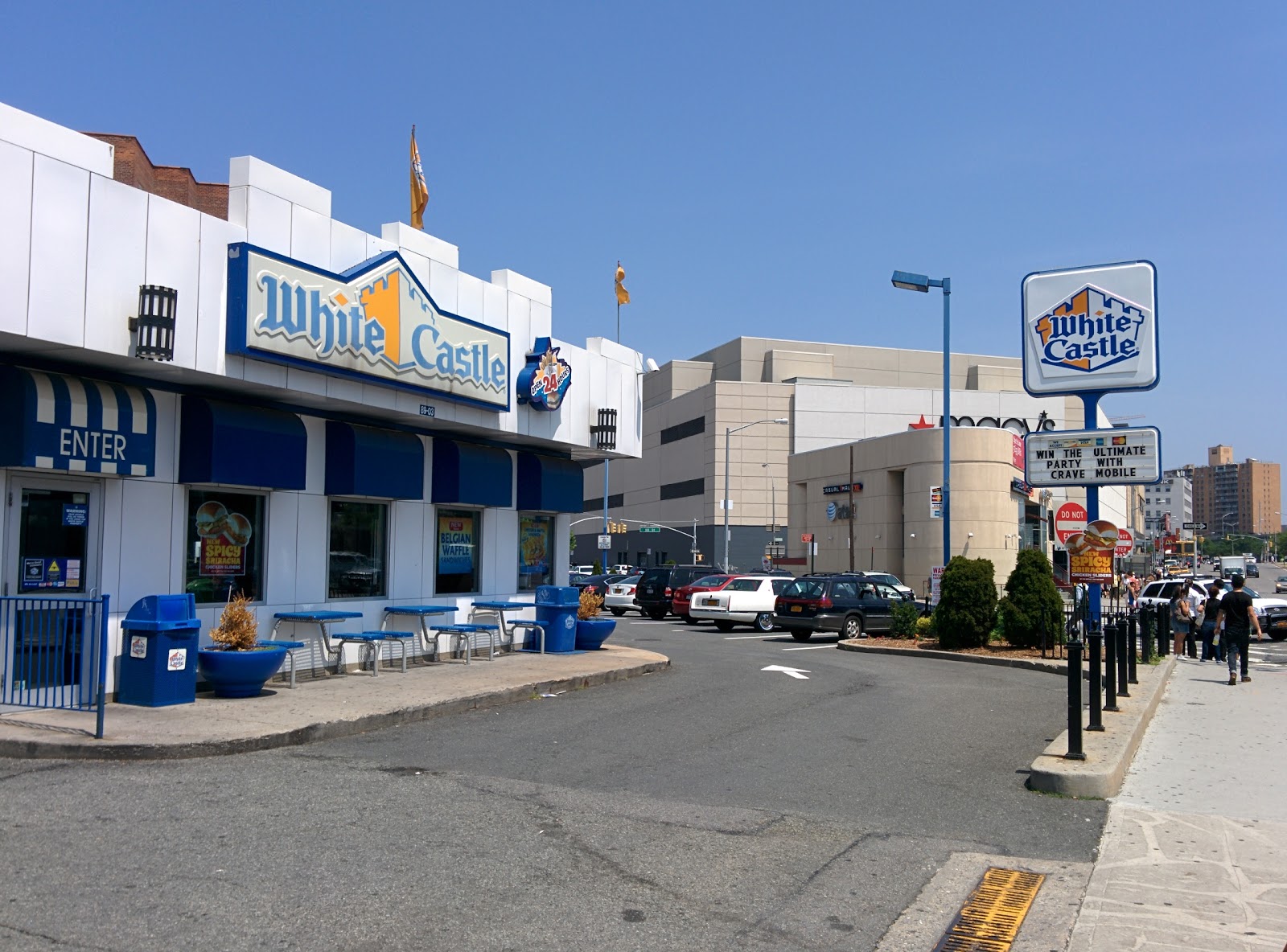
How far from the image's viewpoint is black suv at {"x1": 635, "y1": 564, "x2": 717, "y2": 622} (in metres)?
36.0

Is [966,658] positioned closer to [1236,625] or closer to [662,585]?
[1236,625]

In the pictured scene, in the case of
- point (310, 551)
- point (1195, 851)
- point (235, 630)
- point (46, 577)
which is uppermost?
point (310, 551)

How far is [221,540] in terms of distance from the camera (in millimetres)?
13664

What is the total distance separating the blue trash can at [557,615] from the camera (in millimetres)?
19219

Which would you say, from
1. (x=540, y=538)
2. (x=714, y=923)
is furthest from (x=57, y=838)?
(x=540, y=538)

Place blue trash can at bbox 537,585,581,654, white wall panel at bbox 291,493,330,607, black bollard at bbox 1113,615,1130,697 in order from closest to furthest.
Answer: black bollard at bbox 1113,615,1130,697, white wall panel at bbox 291,493,330,607, blue trash can at bbox 537,585,581,654

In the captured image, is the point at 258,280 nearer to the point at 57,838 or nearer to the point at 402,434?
the point at 402,434

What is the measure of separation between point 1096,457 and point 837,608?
13.9 m

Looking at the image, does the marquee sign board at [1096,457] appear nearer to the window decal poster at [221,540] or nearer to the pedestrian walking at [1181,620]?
the window decal poster at [221,540]

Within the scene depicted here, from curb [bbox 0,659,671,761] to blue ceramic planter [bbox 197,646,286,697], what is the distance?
1.72 meters

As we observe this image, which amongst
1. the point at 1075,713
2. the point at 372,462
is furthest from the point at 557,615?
the point at 1075,713

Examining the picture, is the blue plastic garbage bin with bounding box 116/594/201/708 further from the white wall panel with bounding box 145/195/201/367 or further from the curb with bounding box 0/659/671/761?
the white wall panel with bounding box 145/195/201/367

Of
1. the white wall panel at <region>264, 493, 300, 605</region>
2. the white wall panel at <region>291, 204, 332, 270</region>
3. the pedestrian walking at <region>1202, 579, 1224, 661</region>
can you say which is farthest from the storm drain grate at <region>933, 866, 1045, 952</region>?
the pedestrian walking at <region>1202, 579, 1224, 661</region>

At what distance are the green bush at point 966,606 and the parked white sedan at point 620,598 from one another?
16.6 meters
